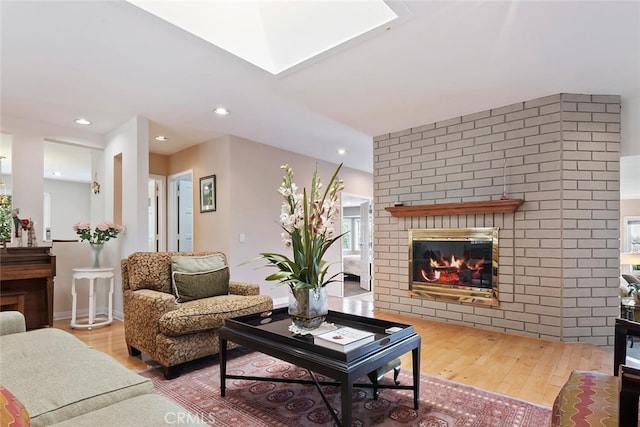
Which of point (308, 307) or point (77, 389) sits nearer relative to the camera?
point (77, 389)

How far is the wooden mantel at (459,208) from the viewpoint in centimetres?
346

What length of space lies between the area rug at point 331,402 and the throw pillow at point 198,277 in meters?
0.67

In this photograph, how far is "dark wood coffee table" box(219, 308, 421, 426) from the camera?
62.1 inches

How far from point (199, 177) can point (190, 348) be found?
3140 mm

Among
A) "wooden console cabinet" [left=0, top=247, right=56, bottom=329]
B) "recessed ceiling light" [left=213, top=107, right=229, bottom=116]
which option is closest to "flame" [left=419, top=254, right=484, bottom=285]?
"recessed ceiling light" [left=213, top=107, right=229, bottom=116]

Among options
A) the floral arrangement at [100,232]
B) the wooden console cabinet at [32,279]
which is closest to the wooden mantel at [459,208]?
the floral arrangement at [100,232]

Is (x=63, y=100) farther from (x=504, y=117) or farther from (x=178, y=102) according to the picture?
(x=504, y=117)

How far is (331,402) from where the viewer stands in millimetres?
2084

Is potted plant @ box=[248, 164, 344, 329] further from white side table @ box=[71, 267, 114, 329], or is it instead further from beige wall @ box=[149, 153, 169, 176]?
beige wall @ box=[149, 153, 169, 176]

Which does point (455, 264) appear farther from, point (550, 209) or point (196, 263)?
point (196, 263)

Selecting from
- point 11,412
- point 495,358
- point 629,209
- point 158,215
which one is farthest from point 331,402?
point 629,209

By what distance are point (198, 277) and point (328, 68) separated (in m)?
2.06

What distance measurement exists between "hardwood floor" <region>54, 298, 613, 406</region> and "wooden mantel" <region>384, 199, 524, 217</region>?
1250mm

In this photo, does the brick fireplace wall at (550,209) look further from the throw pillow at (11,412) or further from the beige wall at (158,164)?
Result: the beige wall at (158,164)
